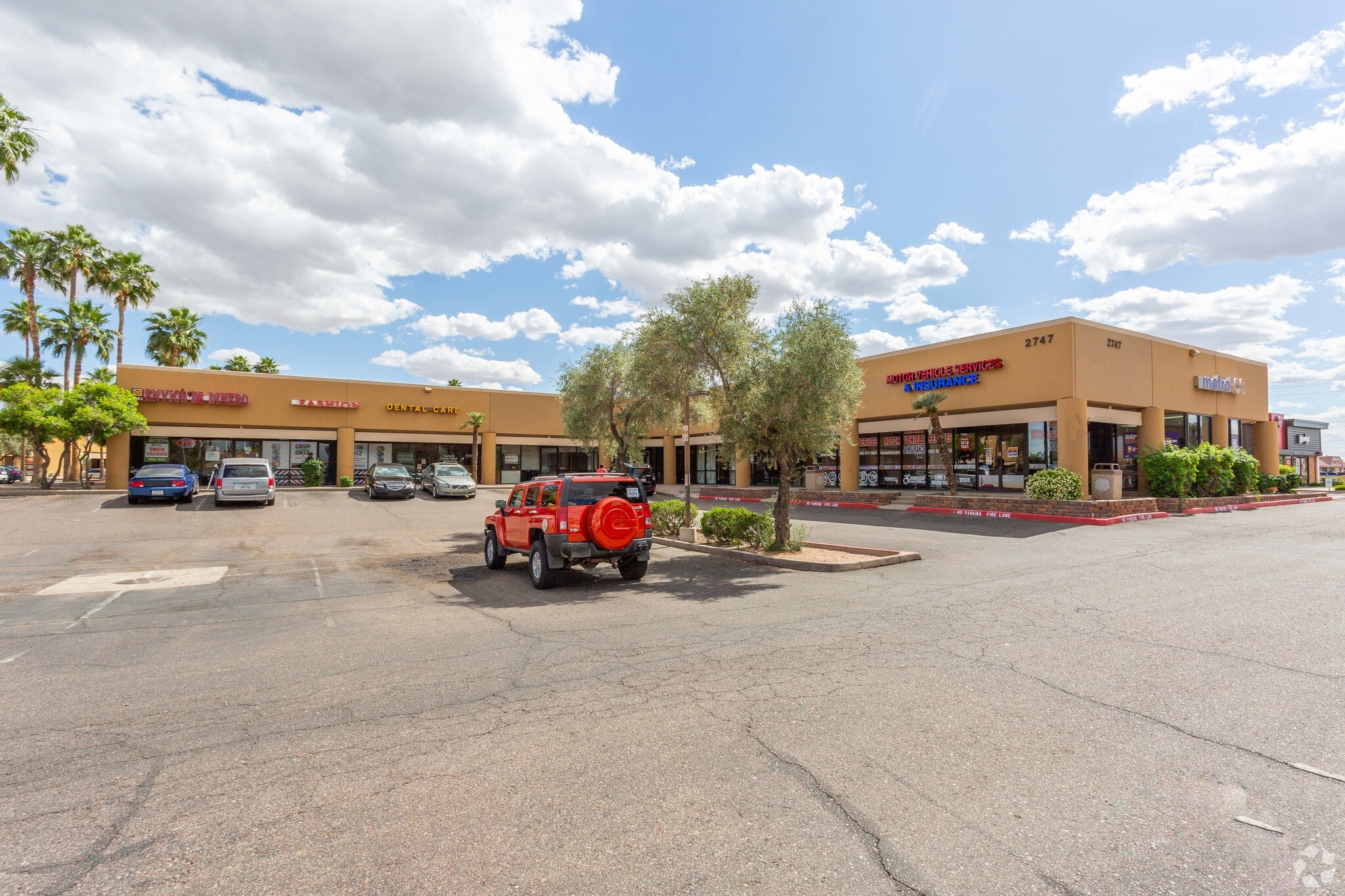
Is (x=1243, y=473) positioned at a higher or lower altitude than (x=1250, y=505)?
higher

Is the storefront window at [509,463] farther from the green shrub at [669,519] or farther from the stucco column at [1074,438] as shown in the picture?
the stucco column at [1074,438]

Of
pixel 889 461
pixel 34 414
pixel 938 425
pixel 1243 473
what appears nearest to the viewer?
pixel 938 425

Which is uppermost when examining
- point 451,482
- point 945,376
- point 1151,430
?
point 945,376

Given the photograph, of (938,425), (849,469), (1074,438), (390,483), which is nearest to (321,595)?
(390,483)

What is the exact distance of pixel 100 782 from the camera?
3.79 meters

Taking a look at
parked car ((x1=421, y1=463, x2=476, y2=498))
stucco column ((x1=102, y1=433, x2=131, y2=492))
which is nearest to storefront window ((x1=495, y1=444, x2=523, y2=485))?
parked car ((x1=421, y1=463, x2=476, y2=498))

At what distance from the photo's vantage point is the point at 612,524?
10617 mm

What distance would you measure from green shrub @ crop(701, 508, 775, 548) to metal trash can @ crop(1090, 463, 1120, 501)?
12.9 meters

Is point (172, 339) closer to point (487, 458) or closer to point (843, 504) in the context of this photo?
point (487, 458)

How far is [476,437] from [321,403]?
821 cm

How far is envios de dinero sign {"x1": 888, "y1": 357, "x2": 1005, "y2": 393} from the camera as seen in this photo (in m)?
23.8

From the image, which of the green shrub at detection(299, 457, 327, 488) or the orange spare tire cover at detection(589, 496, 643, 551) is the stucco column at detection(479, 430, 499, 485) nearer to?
the green shrub at detection(299, 457, 327, 488)

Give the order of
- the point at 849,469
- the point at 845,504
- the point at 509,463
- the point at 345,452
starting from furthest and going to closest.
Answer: the point at 509,463
the point at 345,452
the point at 849,469
the point at 845,504

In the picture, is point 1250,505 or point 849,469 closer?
point 1250,505
